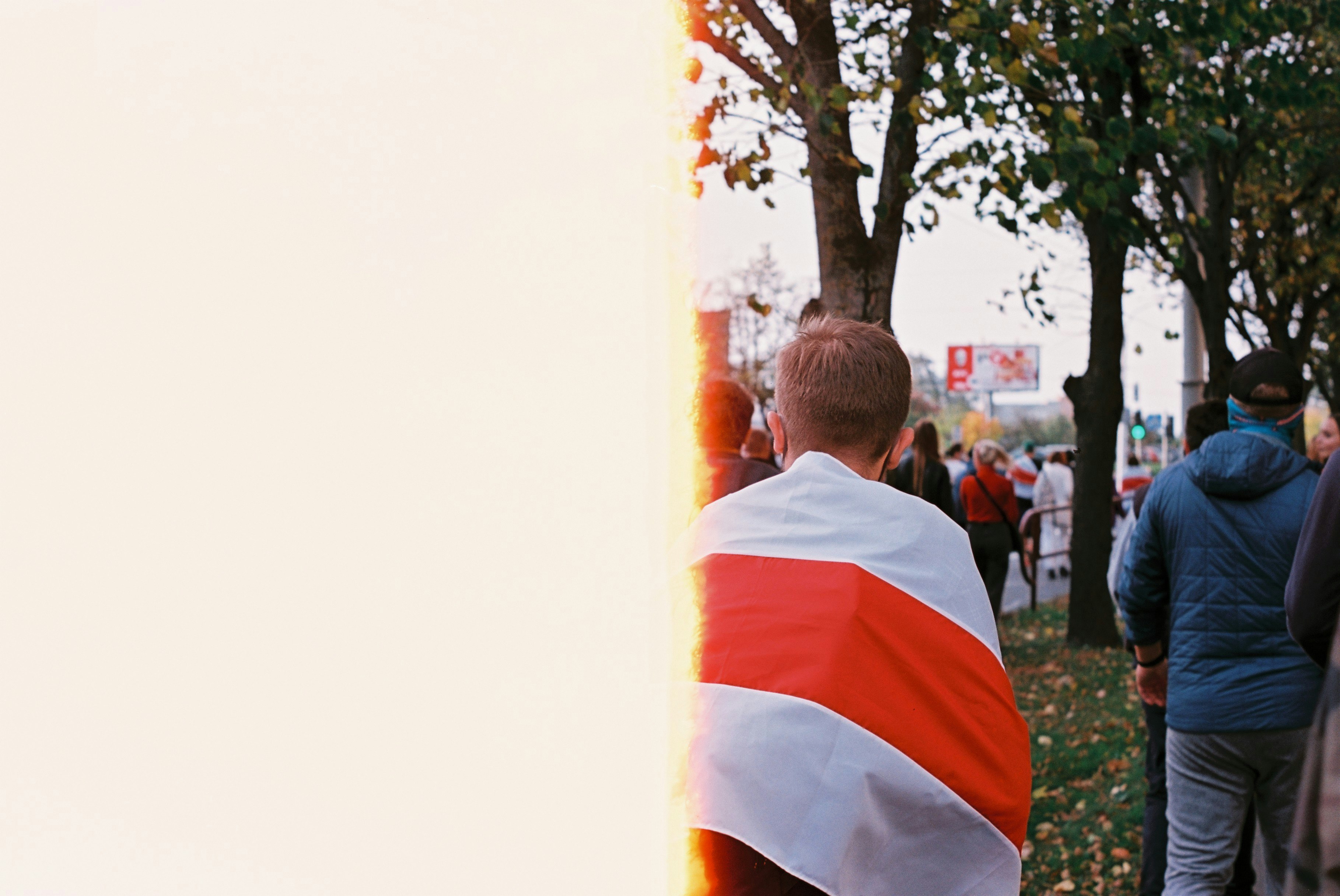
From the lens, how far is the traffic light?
89.1 feet

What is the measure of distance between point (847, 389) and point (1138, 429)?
90.9 feet

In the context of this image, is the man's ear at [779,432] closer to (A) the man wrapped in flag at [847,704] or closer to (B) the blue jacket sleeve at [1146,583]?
(A) the man wrapped in flag at [847,704]

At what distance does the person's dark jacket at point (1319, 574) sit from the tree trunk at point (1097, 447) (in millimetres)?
7855

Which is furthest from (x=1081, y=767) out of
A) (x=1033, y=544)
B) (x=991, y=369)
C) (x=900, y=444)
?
(x=991, y=369)

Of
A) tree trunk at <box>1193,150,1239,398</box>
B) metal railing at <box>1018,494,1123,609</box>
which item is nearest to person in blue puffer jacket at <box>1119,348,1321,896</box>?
tree trunk at <box>1193,150,1239,398</box>

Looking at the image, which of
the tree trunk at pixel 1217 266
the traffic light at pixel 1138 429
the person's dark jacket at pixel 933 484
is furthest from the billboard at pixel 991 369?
the person's dark jacket at pixel 933 484

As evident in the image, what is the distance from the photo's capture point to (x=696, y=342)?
17.2 feet

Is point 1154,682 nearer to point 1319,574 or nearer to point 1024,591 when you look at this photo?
point 1319,574

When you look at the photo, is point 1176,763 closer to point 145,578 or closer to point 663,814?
point 663,814

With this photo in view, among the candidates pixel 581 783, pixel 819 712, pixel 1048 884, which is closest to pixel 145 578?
pixel 581 783

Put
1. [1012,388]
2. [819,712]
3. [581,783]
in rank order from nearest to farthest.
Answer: [819,712], [581,783], [1012,388]

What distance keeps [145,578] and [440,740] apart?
859 mm

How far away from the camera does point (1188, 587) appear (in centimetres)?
354

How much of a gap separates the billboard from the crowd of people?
260ft
